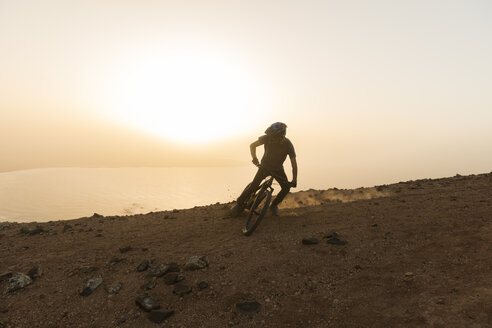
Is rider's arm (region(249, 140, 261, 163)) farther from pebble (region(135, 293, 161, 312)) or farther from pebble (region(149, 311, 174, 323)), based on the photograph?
pebble (region(149, 311, 174, 323))

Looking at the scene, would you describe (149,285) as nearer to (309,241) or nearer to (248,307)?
(248,307)

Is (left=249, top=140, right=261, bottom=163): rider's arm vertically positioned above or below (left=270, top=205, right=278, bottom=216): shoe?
above

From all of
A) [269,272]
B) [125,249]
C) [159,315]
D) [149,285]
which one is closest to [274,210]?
[269,272]

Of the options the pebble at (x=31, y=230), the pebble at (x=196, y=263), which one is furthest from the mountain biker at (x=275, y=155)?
the pebble at (x=31, y=230)

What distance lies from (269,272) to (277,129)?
14.1 feet

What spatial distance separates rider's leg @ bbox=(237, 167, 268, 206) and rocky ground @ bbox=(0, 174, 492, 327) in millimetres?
807

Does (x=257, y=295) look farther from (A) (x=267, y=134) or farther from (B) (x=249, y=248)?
(A) (x=267, y=134)

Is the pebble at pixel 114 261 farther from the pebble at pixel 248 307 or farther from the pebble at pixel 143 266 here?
the pebble at pixel 248 307

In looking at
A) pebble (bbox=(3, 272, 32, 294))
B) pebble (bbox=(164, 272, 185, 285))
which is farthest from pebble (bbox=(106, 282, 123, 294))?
pebble (bbox=(3, 272, 32, 294))

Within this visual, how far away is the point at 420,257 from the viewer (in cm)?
525

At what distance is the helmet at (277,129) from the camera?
819 centimetres

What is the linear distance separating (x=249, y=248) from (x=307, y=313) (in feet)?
8.29

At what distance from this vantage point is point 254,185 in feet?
29.2

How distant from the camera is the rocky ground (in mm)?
4027
